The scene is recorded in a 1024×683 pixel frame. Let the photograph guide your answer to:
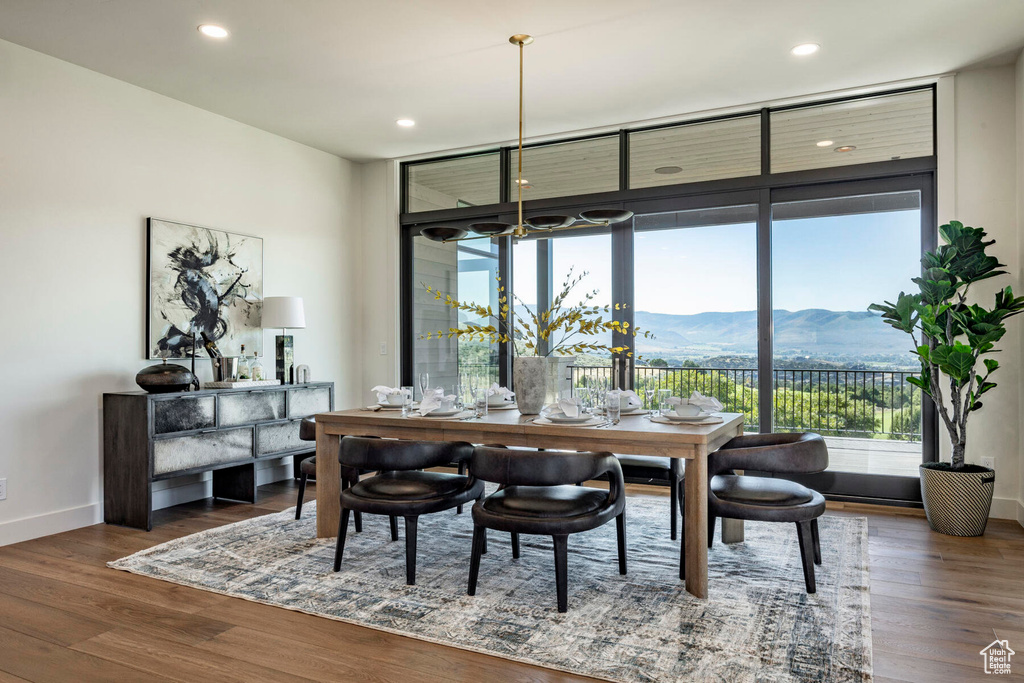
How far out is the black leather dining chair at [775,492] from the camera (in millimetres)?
2861

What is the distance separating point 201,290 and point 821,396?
4790 millimetres

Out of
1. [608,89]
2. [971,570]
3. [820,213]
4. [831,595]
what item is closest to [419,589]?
[831,595]

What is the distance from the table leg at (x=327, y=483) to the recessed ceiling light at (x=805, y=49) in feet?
11.6

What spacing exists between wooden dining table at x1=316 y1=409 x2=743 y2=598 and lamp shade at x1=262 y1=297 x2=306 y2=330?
5.73 ft

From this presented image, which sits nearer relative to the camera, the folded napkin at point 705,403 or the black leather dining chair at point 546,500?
the black leather dining chair at point 546,500

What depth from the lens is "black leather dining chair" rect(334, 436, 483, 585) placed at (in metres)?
3.01

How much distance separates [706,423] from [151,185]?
159 inches

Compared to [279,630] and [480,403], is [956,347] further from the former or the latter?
[279,630]

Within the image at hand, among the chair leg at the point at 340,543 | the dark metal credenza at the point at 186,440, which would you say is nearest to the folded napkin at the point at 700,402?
the chair leg at the point at 340,543

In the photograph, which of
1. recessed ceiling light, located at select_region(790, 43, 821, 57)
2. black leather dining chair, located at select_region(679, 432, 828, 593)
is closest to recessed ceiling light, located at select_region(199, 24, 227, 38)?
recessed ceiling light, located at select_region(790, 43, 821, 57)

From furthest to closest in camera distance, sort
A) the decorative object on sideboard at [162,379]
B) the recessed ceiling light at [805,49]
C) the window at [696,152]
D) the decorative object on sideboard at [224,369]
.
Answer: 1. the window at [696,152]
2. the decorative object on sideboard at [224,369]
3. the decorative object on sideboard at [162,379]
4. the recessed ceiling light at [805,49]

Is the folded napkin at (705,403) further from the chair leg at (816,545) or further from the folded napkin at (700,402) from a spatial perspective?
the chair leg at (816,545)

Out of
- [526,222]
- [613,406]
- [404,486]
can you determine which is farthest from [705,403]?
[404,486]

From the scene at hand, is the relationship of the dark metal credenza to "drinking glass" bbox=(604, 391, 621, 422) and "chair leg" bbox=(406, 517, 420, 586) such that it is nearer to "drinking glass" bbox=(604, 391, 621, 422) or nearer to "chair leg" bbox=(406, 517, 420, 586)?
"chair leg" bbox=(406, 517, 420, 586)
